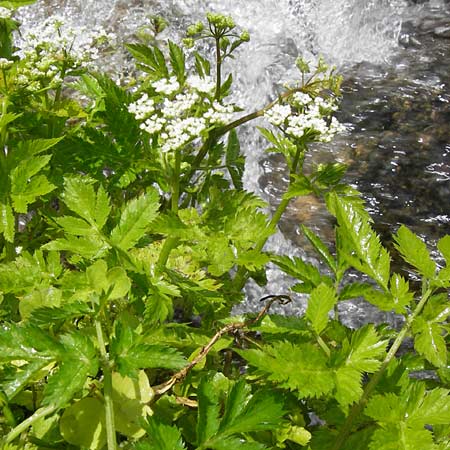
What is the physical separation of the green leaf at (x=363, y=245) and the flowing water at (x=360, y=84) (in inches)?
99.7

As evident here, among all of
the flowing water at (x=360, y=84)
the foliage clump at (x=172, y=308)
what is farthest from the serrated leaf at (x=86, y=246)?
the flowing water at (x=360, y=84)

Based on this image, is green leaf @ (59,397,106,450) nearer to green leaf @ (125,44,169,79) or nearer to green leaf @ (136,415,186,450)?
green leaf @ (136,415,186,450)

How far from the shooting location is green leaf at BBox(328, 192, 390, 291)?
1.36m

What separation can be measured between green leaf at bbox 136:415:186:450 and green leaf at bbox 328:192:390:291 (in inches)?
20.2

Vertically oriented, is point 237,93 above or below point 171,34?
below

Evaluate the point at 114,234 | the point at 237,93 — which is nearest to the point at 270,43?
the point at 237,93

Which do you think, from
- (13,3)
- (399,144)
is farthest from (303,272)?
(399,144)

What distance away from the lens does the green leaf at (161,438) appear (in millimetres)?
1191

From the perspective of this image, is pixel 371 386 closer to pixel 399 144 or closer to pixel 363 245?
pixel 363 245

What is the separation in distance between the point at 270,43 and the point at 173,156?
14.7 feet

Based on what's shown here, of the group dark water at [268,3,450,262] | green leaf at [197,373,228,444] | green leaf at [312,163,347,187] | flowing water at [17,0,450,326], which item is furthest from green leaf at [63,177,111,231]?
dark water at [268,3,450,262]

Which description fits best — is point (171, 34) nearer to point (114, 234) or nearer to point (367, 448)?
point (114, 234)

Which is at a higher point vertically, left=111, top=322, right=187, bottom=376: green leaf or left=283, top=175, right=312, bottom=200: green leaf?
left=283, top=175, right=312, bottom=200: green leaf

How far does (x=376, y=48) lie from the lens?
5762mm
